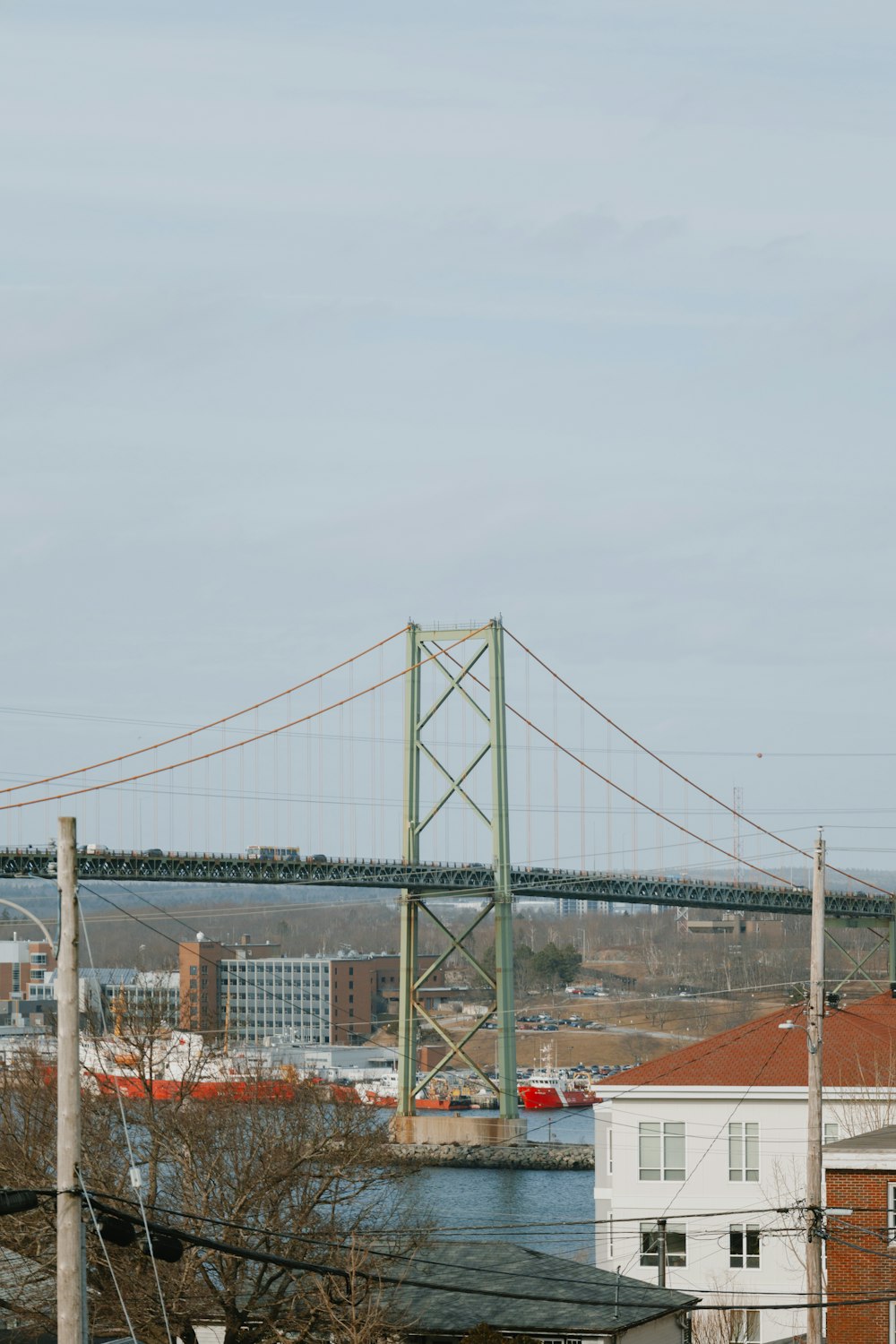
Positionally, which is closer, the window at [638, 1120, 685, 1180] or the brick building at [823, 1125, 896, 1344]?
the brick building at [823, 1125, 896, 1344]

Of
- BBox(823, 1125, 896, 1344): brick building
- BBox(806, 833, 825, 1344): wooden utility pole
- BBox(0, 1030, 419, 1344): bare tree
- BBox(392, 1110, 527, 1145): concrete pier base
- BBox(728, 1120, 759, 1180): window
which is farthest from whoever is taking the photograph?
BBox(392, 1110, 527, 1145): concrete pier base

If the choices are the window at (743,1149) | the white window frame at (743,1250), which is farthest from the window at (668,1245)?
the window at (743,1149)

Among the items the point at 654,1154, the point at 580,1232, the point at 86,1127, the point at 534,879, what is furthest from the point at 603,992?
the point at 86,1127

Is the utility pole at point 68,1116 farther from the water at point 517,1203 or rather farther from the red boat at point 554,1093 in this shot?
the red boat at point 554,1093

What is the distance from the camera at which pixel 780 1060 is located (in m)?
35.4

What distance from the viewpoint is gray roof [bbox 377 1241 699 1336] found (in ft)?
73.7

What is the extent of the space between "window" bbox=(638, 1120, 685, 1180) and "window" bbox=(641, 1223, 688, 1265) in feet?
4.46

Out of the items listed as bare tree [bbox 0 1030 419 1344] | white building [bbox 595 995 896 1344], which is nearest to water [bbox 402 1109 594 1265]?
white building [bbox 595 995 896 1344]

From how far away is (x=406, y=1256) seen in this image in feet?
74.6

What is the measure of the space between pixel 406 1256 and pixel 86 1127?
5.06 meters

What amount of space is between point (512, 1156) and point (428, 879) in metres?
11.0

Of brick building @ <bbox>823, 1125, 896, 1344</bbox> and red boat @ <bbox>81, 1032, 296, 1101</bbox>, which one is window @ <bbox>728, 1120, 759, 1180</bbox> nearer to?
red boat @ <bbox>81, 1032, 296, 1101</bbox>

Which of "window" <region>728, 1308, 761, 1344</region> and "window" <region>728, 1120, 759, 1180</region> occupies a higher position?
"window" <region>728, 1120, 759, 1180</region>

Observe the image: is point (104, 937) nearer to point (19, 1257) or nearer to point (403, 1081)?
point (403, 1081)
